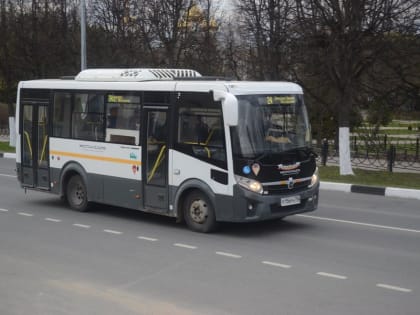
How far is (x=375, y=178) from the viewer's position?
18.1 metres

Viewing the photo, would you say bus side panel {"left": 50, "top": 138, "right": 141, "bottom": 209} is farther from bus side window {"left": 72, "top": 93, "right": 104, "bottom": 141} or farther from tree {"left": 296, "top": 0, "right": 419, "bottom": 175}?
tree {"left": 296, "top": 0, "right": 419, "bottom": 175}

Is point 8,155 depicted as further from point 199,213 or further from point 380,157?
point 199,213

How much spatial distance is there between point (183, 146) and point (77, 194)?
3217 millimetres

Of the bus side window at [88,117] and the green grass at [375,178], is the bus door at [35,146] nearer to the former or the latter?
the bus side window at [88,117]

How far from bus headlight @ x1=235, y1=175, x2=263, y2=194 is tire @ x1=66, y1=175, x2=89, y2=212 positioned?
3.82m

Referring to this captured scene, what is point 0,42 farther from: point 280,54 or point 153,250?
point 153,250

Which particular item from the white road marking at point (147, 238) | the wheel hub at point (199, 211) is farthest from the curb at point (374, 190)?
the white road marking at point (147, 238)

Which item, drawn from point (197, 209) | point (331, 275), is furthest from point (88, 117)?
point (331, 275)

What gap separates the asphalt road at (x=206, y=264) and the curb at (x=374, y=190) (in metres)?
2.33

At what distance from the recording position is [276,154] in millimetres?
10109

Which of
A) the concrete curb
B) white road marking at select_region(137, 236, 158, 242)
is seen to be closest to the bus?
white road marking at select_region(137, 236, 158, 242)

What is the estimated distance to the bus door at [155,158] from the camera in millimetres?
10844

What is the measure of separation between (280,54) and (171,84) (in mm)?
10333

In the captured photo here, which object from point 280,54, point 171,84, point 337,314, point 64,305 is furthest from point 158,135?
point 280,54
